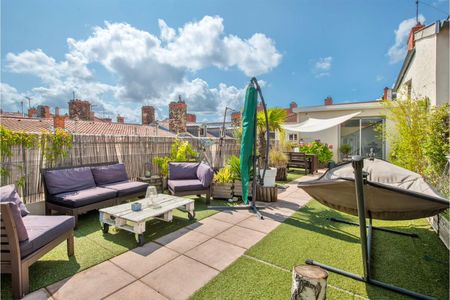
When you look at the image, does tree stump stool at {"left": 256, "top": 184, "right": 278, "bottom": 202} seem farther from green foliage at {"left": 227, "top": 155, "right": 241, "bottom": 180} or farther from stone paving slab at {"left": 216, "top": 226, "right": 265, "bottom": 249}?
stone paving slab at {"left": 216, "top": 226, "right": 265, "bottom": 249}

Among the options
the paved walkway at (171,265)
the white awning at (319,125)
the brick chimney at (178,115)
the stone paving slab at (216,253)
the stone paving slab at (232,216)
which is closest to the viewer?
the paved walkway at (171,265)

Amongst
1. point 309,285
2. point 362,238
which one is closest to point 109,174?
point 309,285

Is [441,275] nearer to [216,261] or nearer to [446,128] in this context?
[216,261]

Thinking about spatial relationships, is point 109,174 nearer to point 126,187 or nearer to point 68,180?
point 126,187

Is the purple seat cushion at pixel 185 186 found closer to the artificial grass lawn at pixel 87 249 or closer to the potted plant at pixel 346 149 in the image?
the artificial grass lawn at pixel 87 249

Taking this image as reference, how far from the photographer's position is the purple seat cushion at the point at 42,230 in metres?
2.20

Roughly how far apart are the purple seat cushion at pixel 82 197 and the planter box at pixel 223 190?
231 centimetres

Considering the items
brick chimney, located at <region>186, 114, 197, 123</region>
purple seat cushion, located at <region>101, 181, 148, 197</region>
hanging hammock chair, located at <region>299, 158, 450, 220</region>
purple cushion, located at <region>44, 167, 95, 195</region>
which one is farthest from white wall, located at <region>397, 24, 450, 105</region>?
brick chimney, located at <region>186, 114, 197, 123</region>

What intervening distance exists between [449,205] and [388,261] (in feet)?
4.38

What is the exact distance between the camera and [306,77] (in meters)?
13.5

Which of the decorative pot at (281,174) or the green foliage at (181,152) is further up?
the green foliage at (181,152)

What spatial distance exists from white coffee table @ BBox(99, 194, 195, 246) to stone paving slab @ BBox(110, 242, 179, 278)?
20 centimetres

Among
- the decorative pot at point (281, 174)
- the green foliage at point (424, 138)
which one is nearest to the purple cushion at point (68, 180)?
the decorative pot at point (281, 174)

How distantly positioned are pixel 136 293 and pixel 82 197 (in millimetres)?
2500
